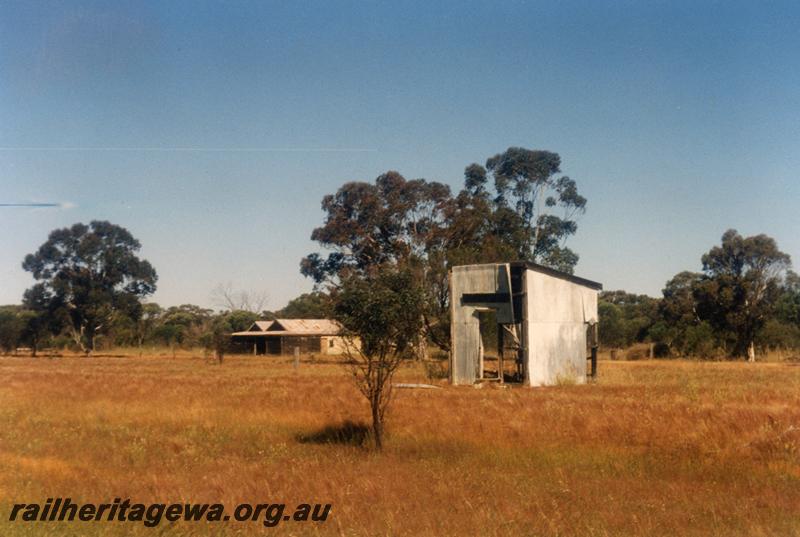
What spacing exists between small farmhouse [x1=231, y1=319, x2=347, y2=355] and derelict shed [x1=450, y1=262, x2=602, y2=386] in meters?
42.4

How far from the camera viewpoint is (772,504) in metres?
10.5

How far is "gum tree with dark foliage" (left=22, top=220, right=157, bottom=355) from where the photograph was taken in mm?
72188

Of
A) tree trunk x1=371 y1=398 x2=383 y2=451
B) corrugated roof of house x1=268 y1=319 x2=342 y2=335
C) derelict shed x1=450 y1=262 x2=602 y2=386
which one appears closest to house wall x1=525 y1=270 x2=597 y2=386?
derelict shed x1=450 y1=262 x2=602 y2=386

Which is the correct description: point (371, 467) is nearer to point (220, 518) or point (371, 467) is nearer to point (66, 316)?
point (220, 518)

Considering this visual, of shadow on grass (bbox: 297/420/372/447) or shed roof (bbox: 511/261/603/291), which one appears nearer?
shadow on grass (bbox: 297/420/372/447)

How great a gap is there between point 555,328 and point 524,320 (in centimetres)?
221

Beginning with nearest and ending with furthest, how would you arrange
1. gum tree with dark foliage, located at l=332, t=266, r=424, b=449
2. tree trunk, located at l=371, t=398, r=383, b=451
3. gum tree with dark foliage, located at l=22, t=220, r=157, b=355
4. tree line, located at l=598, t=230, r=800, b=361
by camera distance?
tree trunk, located at l=371, t=398, r=383, b=451 → gum tree with dark foliage, located at l=332, t=266, r=424, b=449 → tree line, located at l=598, t=230, r=800, b=361 → gum tree with dark foliage, located at l=22, t=220, r=157, b=355

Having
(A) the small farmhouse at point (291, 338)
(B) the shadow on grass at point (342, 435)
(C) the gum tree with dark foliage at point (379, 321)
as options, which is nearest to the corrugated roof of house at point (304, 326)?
(A) the small farmhouse at point (291, 338)

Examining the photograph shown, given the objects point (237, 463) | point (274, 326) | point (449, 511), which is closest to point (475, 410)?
point (237, 463)

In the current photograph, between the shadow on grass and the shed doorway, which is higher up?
the shed doorway

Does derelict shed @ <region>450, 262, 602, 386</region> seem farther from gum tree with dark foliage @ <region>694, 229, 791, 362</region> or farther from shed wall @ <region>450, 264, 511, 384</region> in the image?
gum tree with dark foliage @ <region>694, 229, 791, 362</region>

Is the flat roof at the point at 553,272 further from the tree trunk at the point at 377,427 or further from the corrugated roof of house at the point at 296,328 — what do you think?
the corrugated roof of house at the point at 296,328

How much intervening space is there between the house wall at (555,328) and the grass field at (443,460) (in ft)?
15.8

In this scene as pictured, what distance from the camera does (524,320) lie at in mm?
28250
